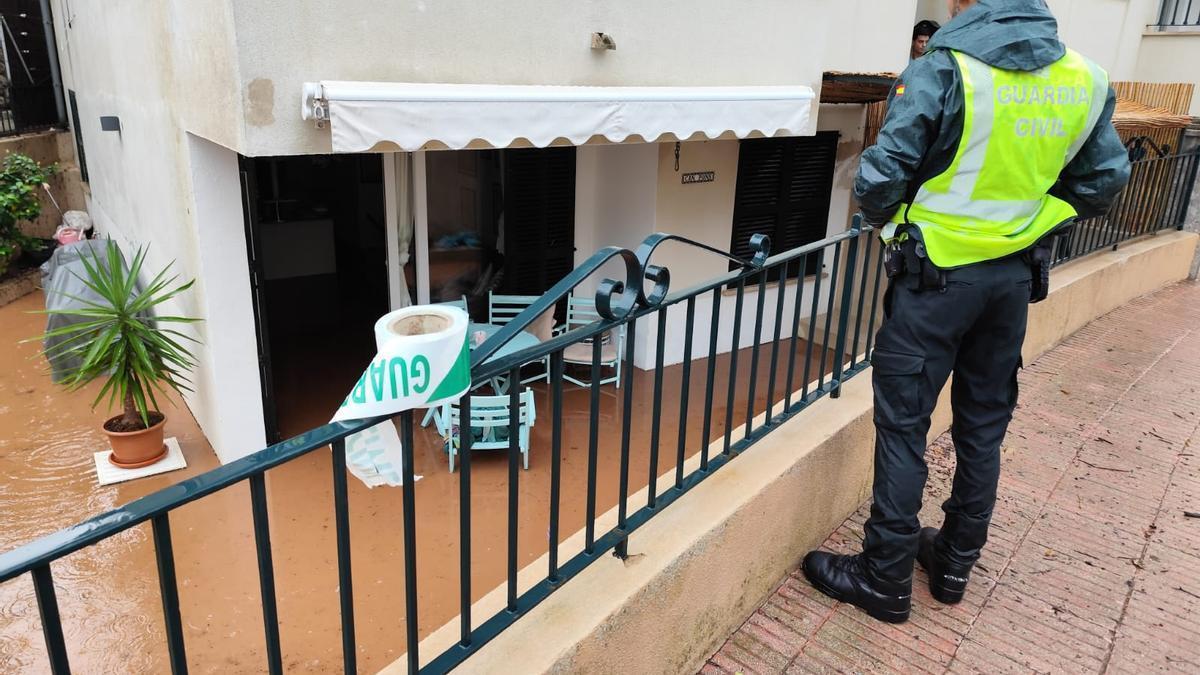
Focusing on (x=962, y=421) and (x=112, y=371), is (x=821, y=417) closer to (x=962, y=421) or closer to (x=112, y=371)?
(x=962, y=421)

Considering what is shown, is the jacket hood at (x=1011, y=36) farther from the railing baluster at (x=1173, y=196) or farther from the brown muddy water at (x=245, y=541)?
the railing baluster at (x=1173, y=196)

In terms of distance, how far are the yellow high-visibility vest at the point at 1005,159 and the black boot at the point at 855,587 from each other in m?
1.17

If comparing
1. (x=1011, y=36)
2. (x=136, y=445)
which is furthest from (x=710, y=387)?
(x=136, y=445)

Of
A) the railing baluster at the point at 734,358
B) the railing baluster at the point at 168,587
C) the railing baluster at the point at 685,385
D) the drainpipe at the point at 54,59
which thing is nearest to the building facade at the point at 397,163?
the drainpipe at the point at 54,59

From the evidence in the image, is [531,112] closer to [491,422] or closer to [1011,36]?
[491,422]

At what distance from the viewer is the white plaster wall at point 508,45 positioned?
13.8 ft

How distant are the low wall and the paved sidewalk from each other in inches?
6.1

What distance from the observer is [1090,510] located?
3715 millimetres

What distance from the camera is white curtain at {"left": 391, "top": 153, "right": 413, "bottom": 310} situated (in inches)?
257

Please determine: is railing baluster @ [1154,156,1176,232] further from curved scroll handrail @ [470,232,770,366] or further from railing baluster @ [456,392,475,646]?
railing baluster @ [456,392,475,646]

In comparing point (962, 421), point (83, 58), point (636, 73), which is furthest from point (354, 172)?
point (962, 421)

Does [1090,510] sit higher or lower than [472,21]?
lower

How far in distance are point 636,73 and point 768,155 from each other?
107 inches

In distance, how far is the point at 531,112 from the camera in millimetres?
4906
